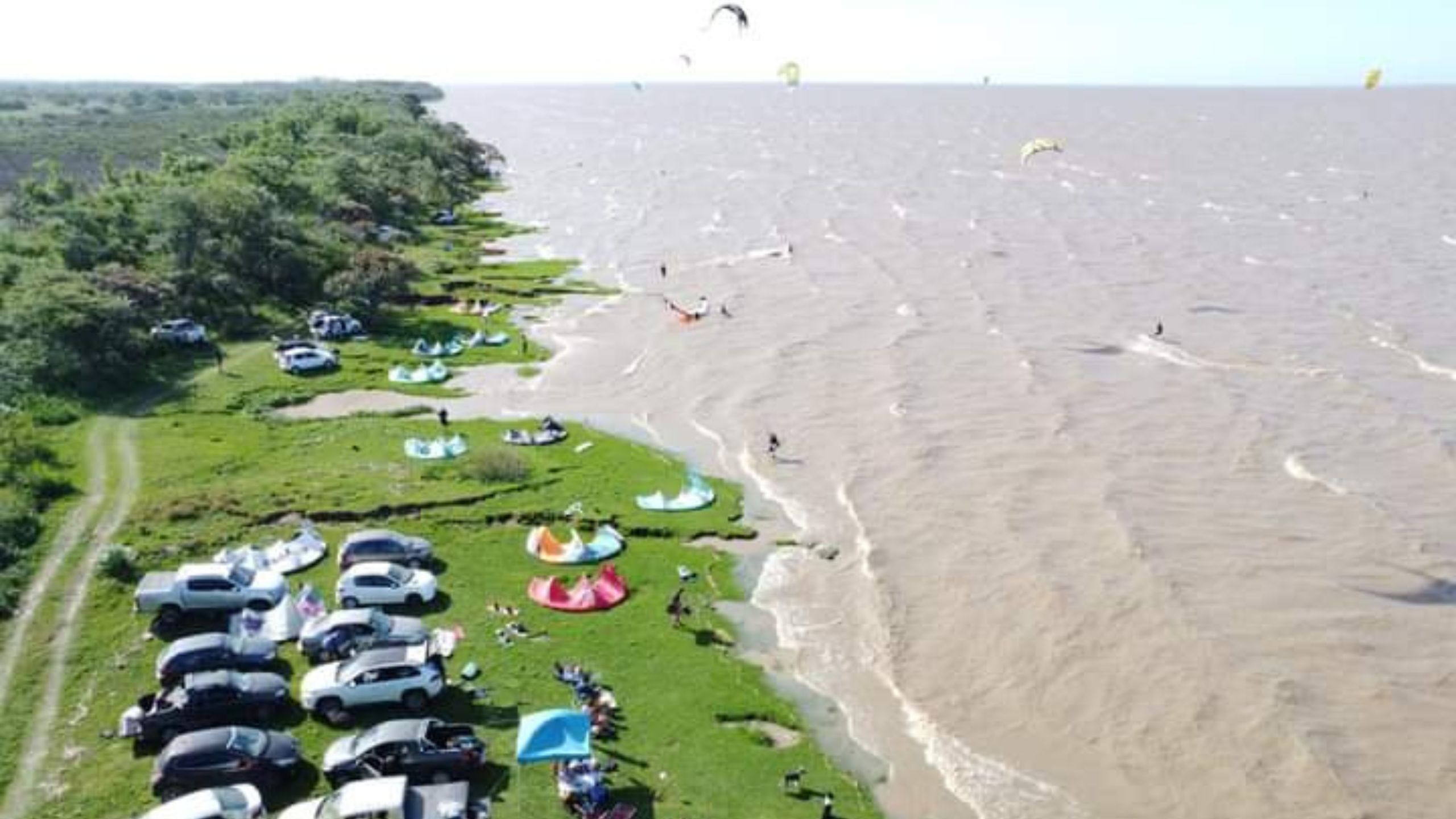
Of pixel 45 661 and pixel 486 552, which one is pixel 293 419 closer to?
pixel 486 552

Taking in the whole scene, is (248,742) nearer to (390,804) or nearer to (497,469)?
(390,804)

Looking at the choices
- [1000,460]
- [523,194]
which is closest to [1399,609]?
[1000,460]

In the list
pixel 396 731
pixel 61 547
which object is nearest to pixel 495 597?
pixel 396 731

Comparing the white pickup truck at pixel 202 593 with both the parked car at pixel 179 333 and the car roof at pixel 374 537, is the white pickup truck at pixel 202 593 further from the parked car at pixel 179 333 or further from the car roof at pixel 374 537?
the parked car at pixel 179 333

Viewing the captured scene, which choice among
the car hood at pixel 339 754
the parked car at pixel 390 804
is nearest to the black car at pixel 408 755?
the car hood at pixel 339 754

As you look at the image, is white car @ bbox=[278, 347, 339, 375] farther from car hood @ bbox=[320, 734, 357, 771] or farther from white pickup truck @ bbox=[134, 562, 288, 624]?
car hood @ bbox=[320, 734, 357, 771]

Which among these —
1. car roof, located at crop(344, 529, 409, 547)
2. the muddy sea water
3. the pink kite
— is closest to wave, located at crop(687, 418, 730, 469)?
the muddy sea water

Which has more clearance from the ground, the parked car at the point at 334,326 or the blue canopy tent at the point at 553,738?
the blue canopy tent at the point at 553,738
